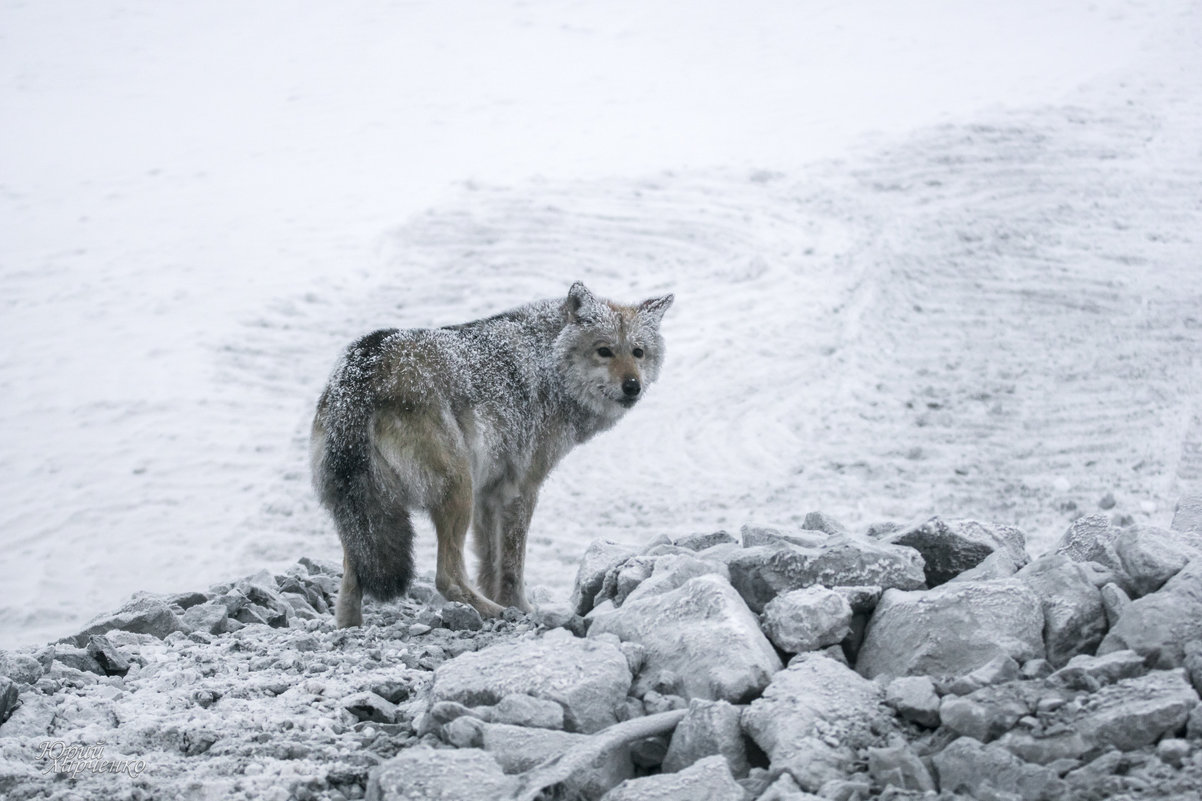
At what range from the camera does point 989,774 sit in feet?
11.4

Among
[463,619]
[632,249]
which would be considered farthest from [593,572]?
[632,249]

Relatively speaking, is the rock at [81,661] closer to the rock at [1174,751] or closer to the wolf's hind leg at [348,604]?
the wolf's hind leg at [348,604]

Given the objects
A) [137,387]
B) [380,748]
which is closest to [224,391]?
[137,387]

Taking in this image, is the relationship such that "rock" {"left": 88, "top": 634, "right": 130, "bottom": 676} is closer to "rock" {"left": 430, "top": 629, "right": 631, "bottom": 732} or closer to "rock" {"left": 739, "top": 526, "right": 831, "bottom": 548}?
"rock" {"left": 430, "top": 629, "right": 631, "bottom": 732}

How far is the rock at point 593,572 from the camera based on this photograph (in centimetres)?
568

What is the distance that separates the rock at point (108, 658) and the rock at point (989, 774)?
3.71 metres

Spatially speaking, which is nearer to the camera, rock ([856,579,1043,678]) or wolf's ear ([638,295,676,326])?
rock ([856,579,1043,678])

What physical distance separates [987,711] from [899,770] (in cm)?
36

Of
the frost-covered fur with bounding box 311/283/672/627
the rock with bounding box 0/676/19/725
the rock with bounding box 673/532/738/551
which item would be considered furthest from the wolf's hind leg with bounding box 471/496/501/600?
the rock with bounding box 0/676/19/725

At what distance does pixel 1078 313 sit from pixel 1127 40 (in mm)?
8024

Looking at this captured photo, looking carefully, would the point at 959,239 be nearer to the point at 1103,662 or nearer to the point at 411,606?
the point at 411,606

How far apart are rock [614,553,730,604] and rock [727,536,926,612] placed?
0.27 ft

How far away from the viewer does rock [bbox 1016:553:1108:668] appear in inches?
169

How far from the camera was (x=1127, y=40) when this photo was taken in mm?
18828
